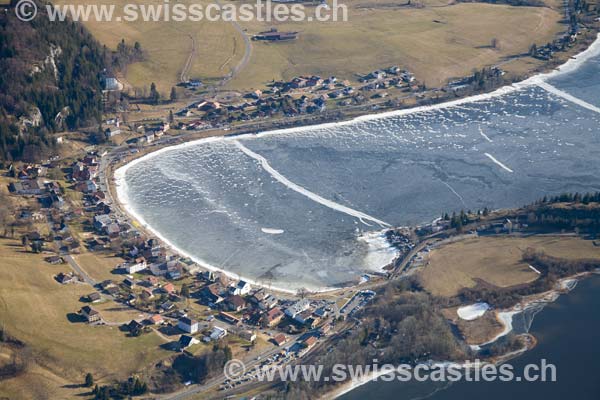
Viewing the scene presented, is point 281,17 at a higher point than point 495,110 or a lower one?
higher

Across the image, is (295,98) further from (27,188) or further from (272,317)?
(272,317)

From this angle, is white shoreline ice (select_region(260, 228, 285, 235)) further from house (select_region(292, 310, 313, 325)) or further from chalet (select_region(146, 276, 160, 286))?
house (select_region(292, 310, 313, 325))

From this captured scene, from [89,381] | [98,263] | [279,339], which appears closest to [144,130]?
[98,263]

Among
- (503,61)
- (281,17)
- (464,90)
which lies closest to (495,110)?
(464,90)

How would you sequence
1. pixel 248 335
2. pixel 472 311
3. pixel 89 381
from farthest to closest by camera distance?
1. pixel 472 311
2. pixel 248 335
3. pixel 89 381

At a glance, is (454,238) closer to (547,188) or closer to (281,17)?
(547,188)

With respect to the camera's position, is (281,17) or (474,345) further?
(281,17)

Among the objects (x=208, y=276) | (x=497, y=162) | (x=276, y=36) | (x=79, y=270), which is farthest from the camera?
(x=276, y=36)
